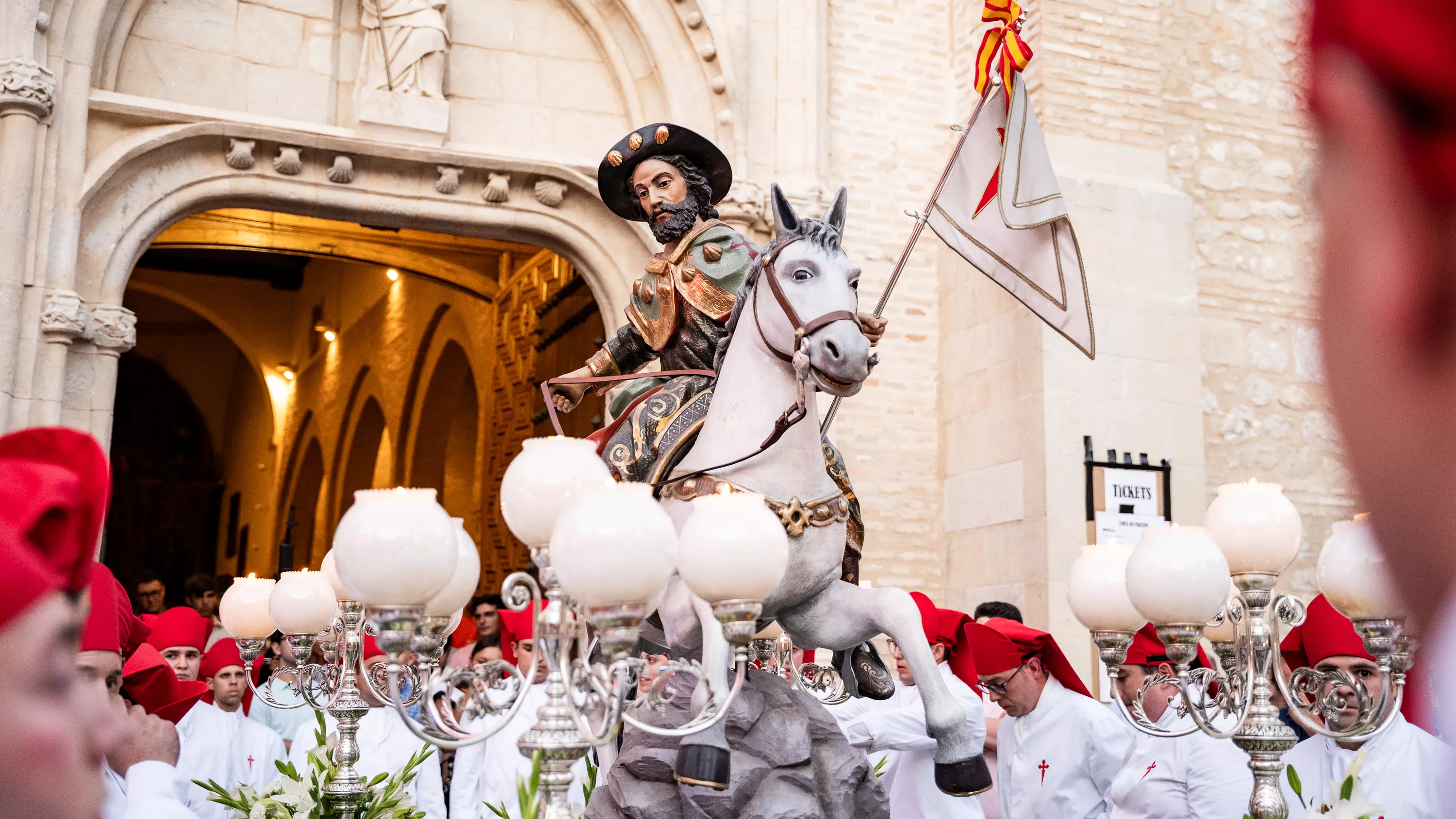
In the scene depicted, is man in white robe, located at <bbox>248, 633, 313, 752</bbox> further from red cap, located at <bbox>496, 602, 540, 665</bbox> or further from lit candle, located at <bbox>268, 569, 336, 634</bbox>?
lit candle, located at <bbox>268, 569, 336, 634</bbox>

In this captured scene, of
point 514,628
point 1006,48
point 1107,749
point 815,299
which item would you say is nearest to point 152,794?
point 815,299

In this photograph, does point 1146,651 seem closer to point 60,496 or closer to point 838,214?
point 838,214

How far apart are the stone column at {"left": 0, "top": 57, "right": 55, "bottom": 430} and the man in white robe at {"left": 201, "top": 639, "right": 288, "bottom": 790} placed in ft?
6.48

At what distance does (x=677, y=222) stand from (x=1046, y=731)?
2.94 m

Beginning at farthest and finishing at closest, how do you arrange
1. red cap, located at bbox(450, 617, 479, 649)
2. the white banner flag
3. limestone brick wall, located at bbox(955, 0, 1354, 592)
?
red cap, located at bbox(450, 617, 479, 649), limestone brick wall, located at bbox(955, 0, 1354, 592), the white banner flag

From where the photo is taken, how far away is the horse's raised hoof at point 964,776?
3559mm

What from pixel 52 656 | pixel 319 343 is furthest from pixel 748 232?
pixel 319 343

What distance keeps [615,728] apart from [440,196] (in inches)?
281

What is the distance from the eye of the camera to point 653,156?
466 cm

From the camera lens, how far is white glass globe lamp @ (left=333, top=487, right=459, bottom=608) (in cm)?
264

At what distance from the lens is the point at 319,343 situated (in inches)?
838

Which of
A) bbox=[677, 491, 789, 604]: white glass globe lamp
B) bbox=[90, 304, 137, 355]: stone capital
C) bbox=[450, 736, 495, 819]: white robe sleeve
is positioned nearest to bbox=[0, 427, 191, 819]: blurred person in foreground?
bbox=[677, 491, 789, 604]: white glass globe lamp

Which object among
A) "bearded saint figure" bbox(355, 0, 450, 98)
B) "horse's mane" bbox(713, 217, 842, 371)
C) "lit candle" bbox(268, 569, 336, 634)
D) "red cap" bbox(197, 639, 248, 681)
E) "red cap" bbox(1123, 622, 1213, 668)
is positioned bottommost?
"red cap" bbox(197, 639, 248, 681)

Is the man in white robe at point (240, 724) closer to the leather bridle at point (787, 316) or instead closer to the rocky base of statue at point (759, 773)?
the rocky base of statue at point (759, 773)
